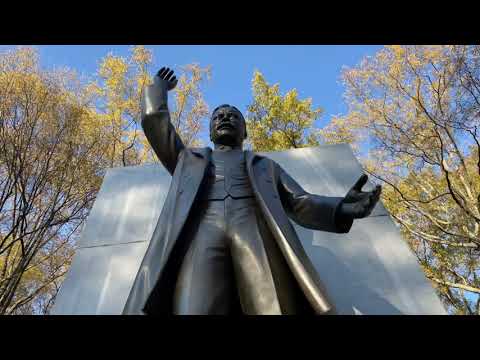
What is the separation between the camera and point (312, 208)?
352 centimetres

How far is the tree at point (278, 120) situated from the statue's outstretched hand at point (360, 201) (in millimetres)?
11452

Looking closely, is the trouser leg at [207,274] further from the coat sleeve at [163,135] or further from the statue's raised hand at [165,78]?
the statue's raised hand at [165,78]

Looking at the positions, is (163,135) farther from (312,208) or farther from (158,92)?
(312,208)

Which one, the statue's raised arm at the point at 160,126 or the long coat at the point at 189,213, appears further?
the statue's raised arm at the point at 160,126

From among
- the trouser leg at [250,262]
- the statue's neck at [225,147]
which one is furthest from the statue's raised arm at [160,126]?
the trouser leg at [250,262]

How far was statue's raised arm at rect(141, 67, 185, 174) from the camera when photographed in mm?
3834

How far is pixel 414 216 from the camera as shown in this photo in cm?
1263

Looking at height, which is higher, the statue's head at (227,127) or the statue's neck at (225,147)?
the statue's head at (227,127)

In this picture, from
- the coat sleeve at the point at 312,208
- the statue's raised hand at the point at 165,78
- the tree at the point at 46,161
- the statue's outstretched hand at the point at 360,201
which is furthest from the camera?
the tree at the point at 46,161

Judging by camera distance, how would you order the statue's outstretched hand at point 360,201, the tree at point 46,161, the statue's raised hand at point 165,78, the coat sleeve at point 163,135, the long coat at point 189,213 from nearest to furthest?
the long coat at point 189,213
the statue's outstretched hand at point 360,201
the coat sleeve at point 163,135
the statue's raised hand at point 165,78
the tree at point 46,161

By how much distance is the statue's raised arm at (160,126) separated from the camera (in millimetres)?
3834

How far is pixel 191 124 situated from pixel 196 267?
1310 centimetres

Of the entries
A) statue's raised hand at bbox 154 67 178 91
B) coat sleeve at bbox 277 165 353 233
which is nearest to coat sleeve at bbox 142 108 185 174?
statue's raised hand at bbox 154 67 178 91
